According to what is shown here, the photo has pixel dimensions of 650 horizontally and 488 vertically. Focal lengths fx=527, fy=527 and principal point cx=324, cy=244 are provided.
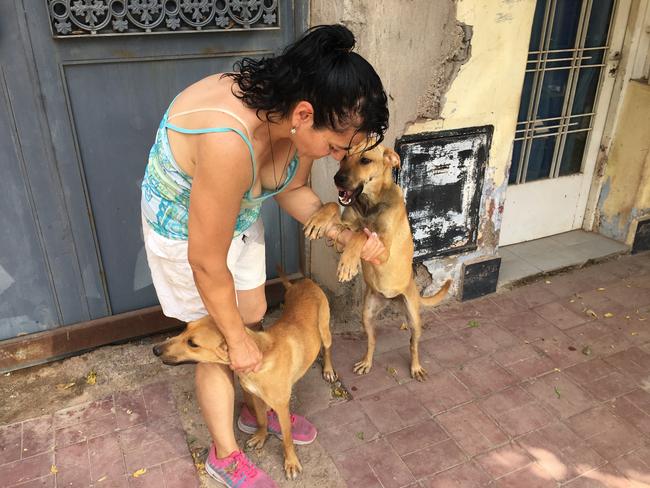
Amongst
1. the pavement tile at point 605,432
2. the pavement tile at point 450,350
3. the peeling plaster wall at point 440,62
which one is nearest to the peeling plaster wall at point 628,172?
the peeling plaster wall at point 440,62

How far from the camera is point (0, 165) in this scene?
3.21 metres

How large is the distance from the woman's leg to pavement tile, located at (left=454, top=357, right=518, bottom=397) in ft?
5.52

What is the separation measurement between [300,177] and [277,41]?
1.41m

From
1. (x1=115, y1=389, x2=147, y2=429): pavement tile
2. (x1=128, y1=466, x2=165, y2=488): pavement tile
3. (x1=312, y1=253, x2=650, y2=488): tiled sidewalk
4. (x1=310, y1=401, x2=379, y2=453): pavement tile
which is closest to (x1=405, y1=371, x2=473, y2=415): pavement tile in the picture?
(x1=312, y1=253, x2=650, y2=488): tiled sidewalk

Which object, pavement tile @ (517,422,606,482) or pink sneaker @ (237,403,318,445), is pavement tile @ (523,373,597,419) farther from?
pink sneaker @ (237,403,318,445)

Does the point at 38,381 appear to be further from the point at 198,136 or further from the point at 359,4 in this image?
the point at 359,4

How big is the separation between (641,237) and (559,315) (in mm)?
1724

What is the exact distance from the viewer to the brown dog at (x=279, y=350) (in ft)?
7.91

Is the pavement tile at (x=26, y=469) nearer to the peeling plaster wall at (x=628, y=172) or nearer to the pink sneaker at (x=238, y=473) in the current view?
the pink sneaker at (x=238, y=473)

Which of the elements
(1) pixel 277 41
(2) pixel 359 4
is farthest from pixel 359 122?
(1) pixel 277 41

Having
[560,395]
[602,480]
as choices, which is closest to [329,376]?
[560,395]

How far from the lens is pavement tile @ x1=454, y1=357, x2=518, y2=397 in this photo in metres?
3.58

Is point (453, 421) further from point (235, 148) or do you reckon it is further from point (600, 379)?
point (235, 148)

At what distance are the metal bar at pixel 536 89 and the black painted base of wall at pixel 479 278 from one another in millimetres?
1063
